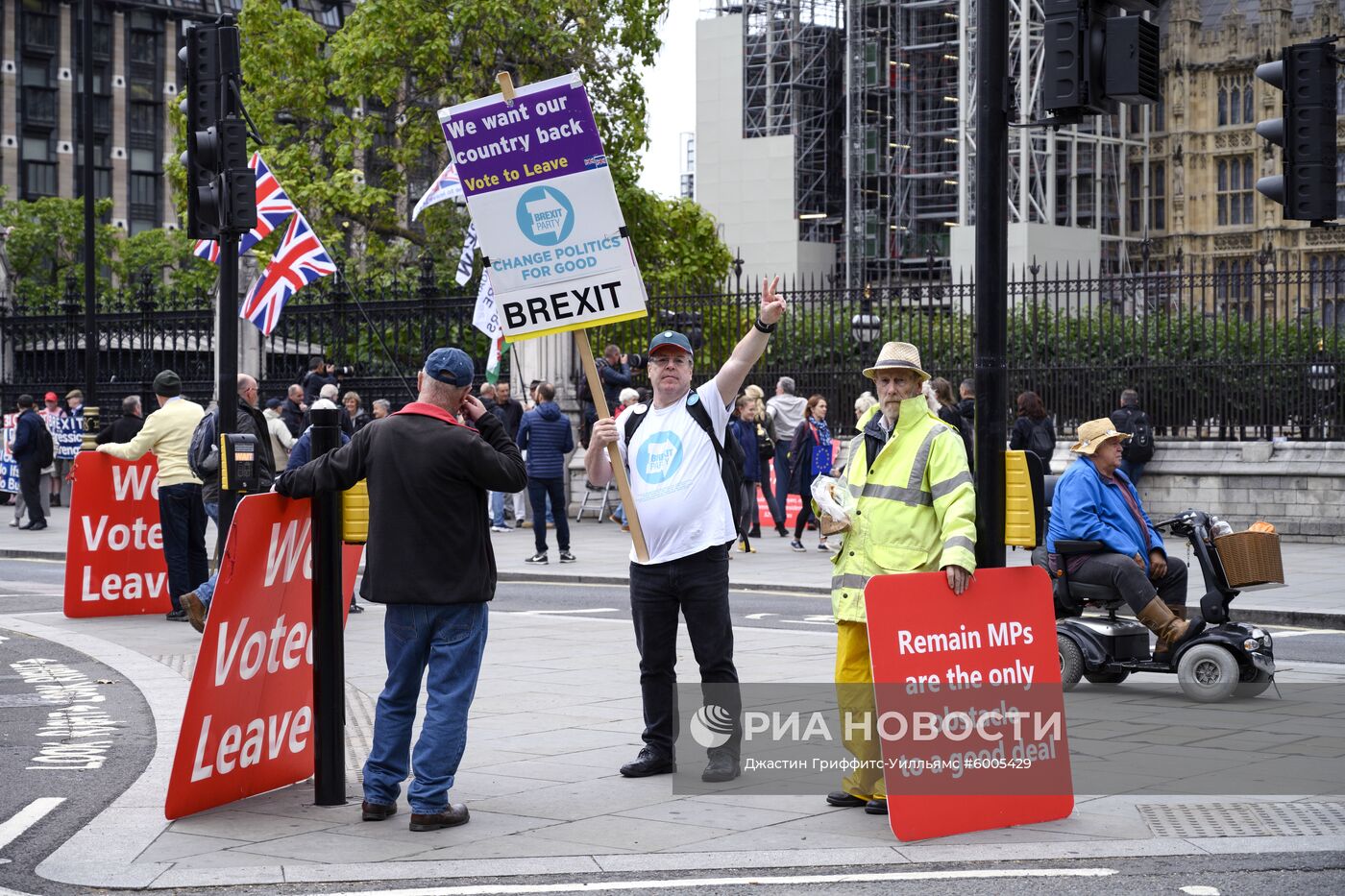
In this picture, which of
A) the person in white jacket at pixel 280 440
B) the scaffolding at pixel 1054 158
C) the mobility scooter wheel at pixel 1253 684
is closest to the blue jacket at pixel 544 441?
the person in white jacket at pixel 280 440

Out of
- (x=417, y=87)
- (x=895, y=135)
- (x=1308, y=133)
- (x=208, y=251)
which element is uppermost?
(x=895, y=135)

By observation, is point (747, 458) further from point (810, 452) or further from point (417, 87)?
point (417, 87)

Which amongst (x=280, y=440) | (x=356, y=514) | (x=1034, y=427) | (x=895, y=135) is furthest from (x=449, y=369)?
(x=895, y=135)

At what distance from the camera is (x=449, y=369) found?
648 cm

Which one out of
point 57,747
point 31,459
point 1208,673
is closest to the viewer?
point 57,747

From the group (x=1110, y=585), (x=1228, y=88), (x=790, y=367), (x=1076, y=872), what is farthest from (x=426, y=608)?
(x=1228, y=88)

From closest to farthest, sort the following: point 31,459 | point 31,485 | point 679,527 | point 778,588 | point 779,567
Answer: point 679,527
point 778,588
point 779,567
point 31,485
point 31,459

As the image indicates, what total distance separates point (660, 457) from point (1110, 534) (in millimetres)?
3549

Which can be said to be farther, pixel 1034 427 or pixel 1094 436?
pixel 1034 427

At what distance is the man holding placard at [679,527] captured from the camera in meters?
7.03

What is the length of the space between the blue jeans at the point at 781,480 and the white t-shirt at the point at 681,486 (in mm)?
14108

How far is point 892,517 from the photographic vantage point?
21.6ft

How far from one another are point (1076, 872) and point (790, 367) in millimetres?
18461

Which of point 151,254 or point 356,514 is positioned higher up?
point 151,254
